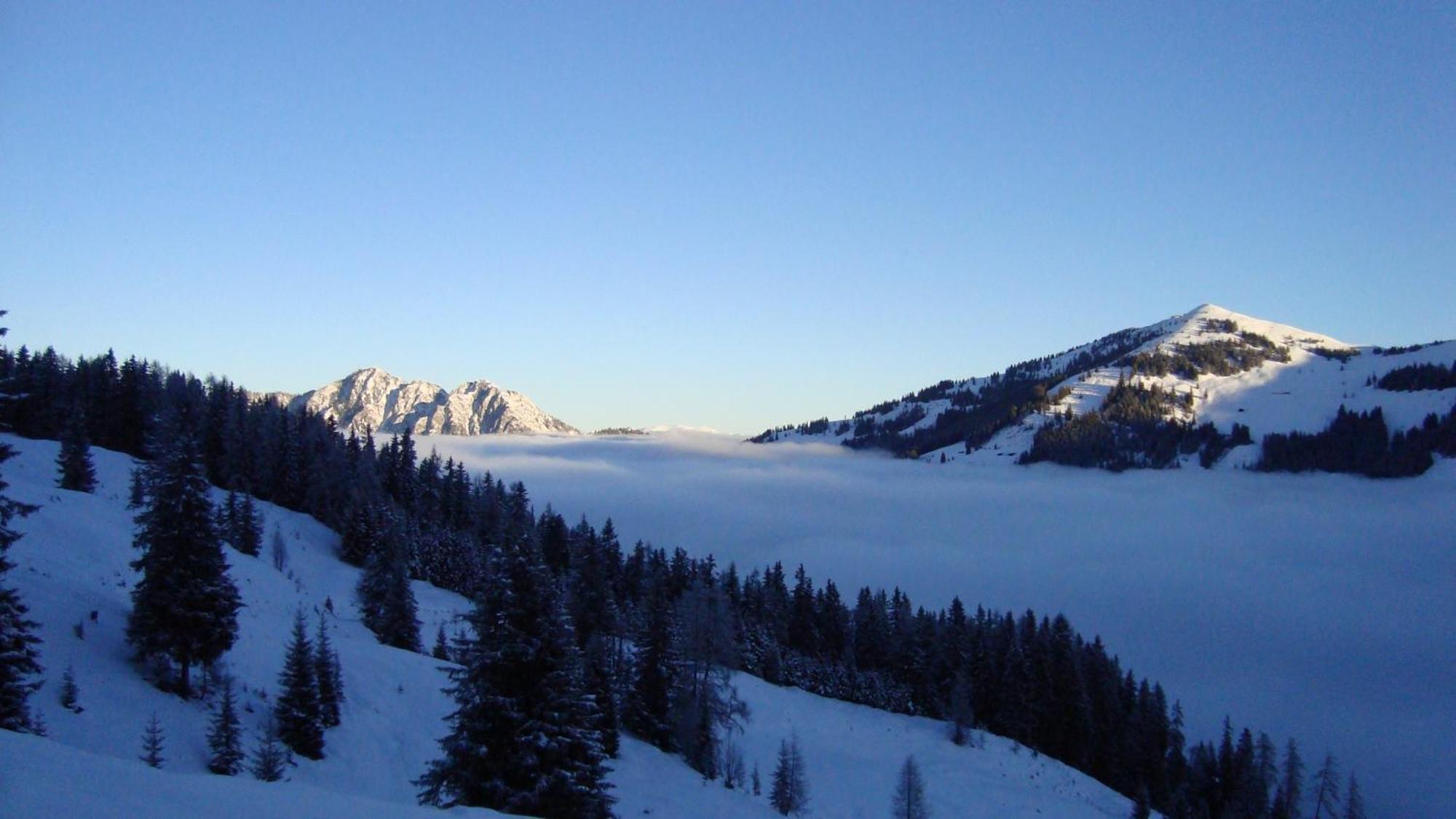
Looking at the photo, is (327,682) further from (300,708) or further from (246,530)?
(246,530)

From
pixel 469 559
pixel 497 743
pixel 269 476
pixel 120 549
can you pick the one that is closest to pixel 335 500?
pixel 269 476

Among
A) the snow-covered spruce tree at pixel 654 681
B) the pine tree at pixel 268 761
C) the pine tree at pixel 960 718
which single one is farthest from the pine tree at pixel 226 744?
the pine tree at pixel 960 718

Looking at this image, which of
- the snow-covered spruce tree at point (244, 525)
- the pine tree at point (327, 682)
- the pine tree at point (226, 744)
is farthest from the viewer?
the snow-covered spruce tree at point (244, 525)

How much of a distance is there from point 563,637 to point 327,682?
17.2 meters

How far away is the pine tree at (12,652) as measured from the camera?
18484 millimetres

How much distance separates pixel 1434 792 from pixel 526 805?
15919cm

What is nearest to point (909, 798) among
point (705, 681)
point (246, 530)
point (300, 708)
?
point (705, 681)

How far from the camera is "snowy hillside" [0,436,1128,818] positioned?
9.64 m

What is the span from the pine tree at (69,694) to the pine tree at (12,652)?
2.54m

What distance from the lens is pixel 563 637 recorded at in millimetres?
18922

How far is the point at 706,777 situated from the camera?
44.5 meters

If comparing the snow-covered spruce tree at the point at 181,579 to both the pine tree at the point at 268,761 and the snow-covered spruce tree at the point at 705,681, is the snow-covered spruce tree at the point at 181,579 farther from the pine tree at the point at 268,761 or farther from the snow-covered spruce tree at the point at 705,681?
the snow-covered spruce tree at the point at 705,681

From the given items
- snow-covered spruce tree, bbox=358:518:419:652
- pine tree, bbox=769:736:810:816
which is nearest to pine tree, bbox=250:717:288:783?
snow-covered spruce tree, bbox=358:518:419:652

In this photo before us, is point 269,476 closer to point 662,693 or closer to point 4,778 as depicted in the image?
point 662,693
